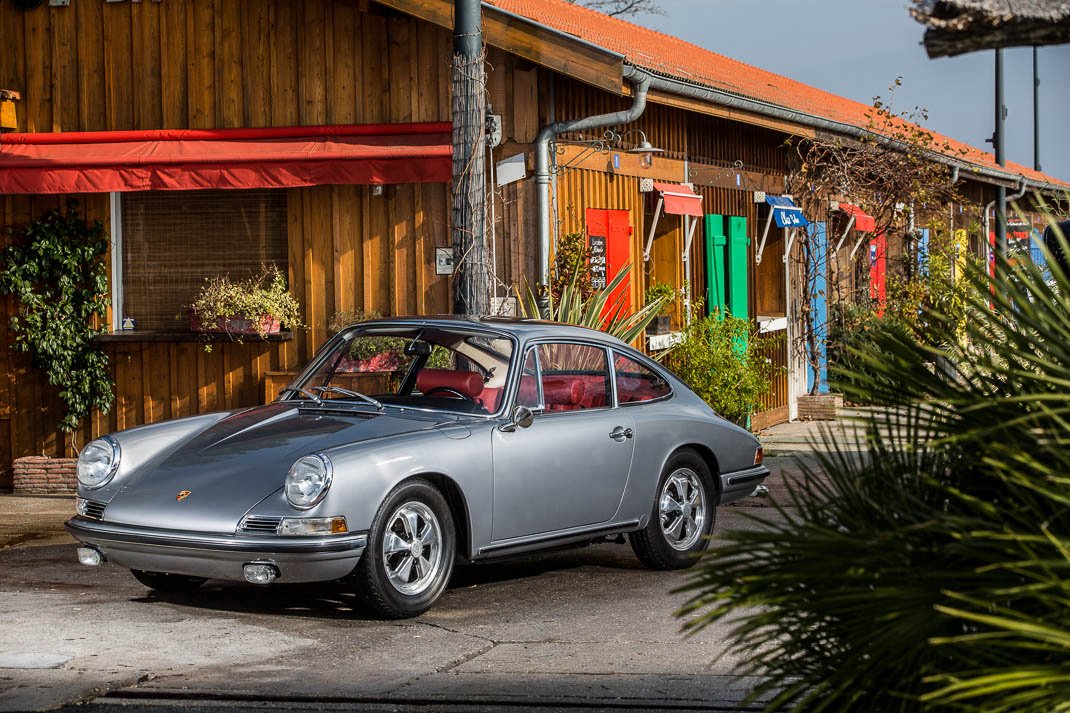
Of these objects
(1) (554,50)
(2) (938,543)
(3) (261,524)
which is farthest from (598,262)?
(2) (938,543)

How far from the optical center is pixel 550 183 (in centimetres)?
1279

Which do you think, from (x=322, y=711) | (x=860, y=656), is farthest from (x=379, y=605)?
(x=860, y=656)

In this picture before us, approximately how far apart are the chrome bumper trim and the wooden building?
5.87m

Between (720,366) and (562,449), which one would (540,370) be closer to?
(562,449)

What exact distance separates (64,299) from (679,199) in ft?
18.9

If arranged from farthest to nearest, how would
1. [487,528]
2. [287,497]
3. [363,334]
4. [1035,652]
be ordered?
[363,334] < [487,528] < [287,497] < [1035,652]

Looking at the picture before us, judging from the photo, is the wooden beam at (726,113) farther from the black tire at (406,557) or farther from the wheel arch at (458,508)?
the black tire at (406,557)

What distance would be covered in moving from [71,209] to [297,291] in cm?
224

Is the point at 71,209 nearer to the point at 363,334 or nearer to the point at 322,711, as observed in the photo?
the point at 363,334

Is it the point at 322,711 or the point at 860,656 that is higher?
A: the point at 860,656

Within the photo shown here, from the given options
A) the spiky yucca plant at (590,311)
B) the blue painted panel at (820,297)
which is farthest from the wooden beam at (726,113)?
the blue painted panel at (820,297)

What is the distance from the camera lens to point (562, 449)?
7.98 m

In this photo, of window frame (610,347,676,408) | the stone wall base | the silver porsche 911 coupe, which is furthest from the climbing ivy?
the stone wall base

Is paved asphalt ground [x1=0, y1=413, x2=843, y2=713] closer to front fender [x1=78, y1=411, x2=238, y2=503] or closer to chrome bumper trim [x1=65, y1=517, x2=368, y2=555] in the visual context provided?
chrome bumper trim [x1=65, y1=517, x2=368, y2=555]
